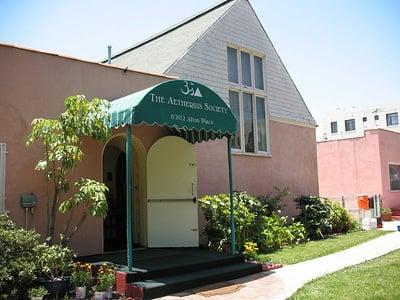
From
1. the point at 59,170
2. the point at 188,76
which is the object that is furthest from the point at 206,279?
the point at 188,76

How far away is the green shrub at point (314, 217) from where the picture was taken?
13.6 m

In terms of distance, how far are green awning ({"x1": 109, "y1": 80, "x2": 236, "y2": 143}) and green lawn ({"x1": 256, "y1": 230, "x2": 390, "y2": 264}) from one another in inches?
131

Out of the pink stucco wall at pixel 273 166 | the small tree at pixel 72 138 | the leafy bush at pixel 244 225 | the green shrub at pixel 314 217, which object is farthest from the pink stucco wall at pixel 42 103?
the green shrub at pixel 314 217

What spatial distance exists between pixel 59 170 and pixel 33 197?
761mm

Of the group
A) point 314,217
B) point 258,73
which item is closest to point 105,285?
point 314,217

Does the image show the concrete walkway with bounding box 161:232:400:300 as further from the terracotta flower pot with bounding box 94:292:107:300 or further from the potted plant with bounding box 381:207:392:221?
the potted plant with bounding box 381:207:392:221

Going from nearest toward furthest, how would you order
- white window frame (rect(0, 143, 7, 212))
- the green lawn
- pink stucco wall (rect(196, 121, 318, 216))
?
white window frame (rect(0, 143, 7, 212)), the green lawn, pink stucco wall (rect(196, 121, 318, 216))

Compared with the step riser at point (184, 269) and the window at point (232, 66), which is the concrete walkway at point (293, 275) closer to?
the step riser at point (184, 269)

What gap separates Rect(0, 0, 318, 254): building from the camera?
842 centimetres

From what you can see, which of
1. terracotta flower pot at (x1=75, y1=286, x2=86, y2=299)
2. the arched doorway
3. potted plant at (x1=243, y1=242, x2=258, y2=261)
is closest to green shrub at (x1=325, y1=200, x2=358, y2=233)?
potted plant at (x1=243, y1=242, x2=258, y2=261)

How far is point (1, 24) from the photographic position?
8.60 metres

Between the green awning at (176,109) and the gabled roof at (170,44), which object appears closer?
the green awning at (176,109)

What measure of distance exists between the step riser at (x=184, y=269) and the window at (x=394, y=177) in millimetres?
16662

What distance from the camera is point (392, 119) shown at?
47.7 metres
